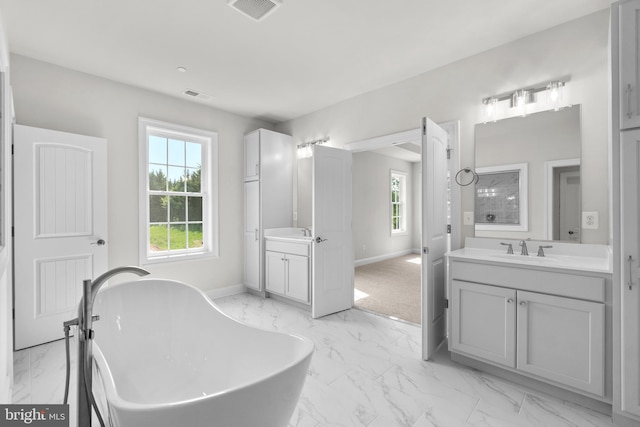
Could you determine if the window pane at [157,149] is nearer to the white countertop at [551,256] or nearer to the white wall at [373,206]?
the white countertop at [551,256]

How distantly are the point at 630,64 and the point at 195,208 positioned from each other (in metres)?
4.21

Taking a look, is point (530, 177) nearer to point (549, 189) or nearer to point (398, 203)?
point (549, 189)

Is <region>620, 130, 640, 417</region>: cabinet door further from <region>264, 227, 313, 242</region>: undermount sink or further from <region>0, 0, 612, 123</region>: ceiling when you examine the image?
<region>264, 227, 313, 242</region>: undermount sink

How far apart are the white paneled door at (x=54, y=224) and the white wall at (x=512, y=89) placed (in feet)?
9.33

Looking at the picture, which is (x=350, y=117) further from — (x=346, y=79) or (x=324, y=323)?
(x=324, y=323)

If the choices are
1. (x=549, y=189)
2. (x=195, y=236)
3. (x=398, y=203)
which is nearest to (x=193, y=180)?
(x=195, y=236)

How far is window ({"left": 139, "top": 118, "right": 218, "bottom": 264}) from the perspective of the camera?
3.64m

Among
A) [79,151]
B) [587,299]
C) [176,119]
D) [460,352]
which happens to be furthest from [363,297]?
[79,151]

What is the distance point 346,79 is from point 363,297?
278 cm

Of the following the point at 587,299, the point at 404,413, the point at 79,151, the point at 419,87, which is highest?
the point at 419,87

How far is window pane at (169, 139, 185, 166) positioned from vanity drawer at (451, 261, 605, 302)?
344 cm

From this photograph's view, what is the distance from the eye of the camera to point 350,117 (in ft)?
12.8

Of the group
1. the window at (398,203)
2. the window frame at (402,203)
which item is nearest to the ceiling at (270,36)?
the window at (398,203)

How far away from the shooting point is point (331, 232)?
3.57 metres
